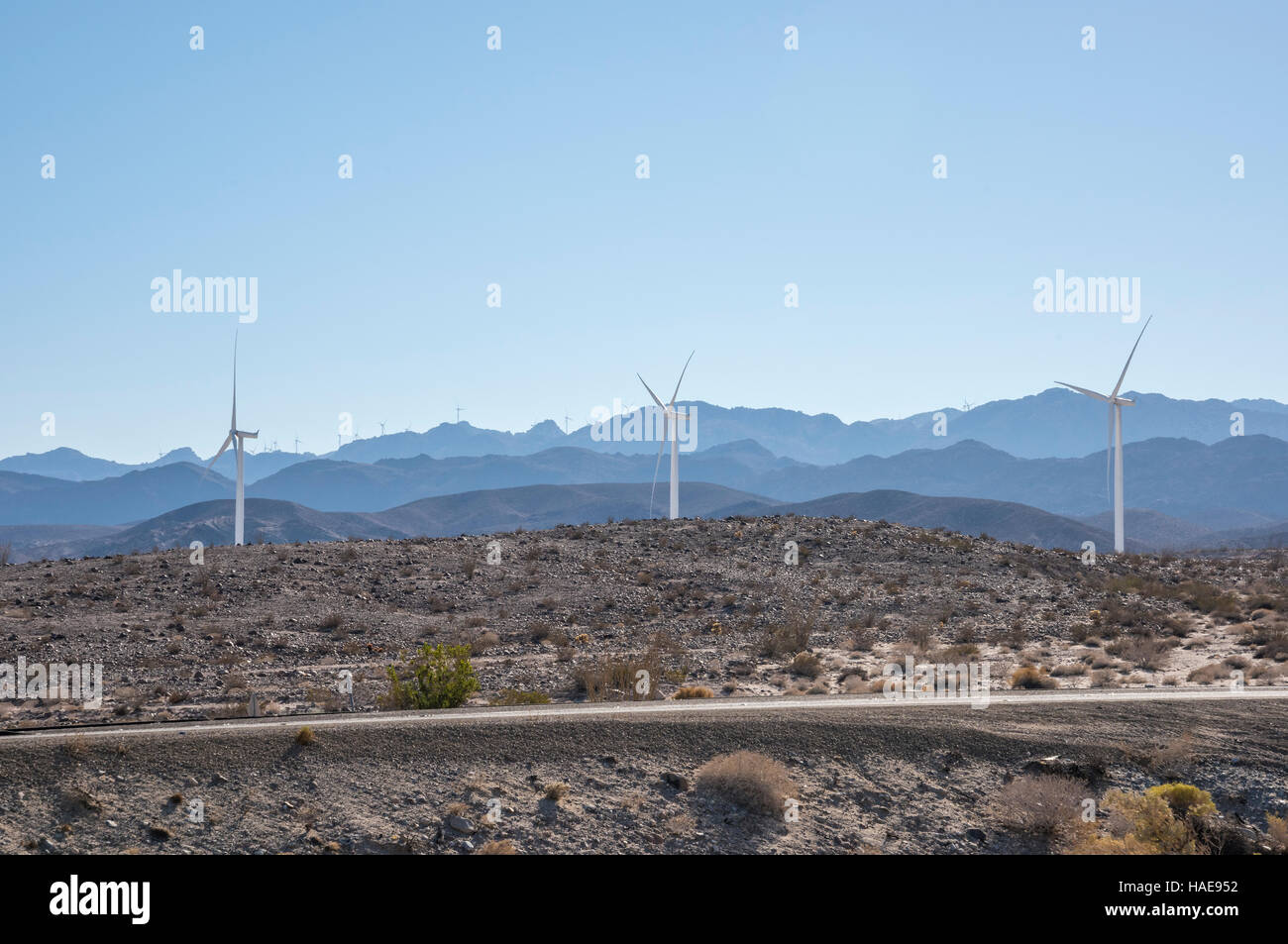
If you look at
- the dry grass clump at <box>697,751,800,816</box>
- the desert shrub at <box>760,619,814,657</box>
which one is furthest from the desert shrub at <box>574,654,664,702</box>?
the dry grass clump at <box>697,751,800,816</box>

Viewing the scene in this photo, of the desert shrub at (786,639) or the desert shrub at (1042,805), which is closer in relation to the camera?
the desert shrub at (1042,805)

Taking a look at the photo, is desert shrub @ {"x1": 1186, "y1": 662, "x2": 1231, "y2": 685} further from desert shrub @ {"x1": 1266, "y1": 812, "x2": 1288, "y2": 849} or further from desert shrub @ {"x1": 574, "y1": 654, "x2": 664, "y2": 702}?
desert shrub @ {"x1": 574, "y1": 654, "x2": 664, "y2": 702}

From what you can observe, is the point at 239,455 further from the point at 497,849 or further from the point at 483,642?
the point at 497,849

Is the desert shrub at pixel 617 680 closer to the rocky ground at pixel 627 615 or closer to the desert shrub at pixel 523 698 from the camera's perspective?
the rocky ground at pixel 627 615

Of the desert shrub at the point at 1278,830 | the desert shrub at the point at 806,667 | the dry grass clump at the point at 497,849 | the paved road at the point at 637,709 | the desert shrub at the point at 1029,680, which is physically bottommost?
the desert shrub at the point at 1278,830

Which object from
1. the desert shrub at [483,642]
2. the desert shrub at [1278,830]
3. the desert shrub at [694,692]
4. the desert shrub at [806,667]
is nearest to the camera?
the desert shrub at [1278,830]

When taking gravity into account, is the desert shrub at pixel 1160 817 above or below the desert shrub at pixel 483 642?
below

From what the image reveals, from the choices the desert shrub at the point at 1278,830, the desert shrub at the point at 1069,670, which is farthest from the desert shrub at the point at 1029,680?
the desert shrub at the point at 1278,830
